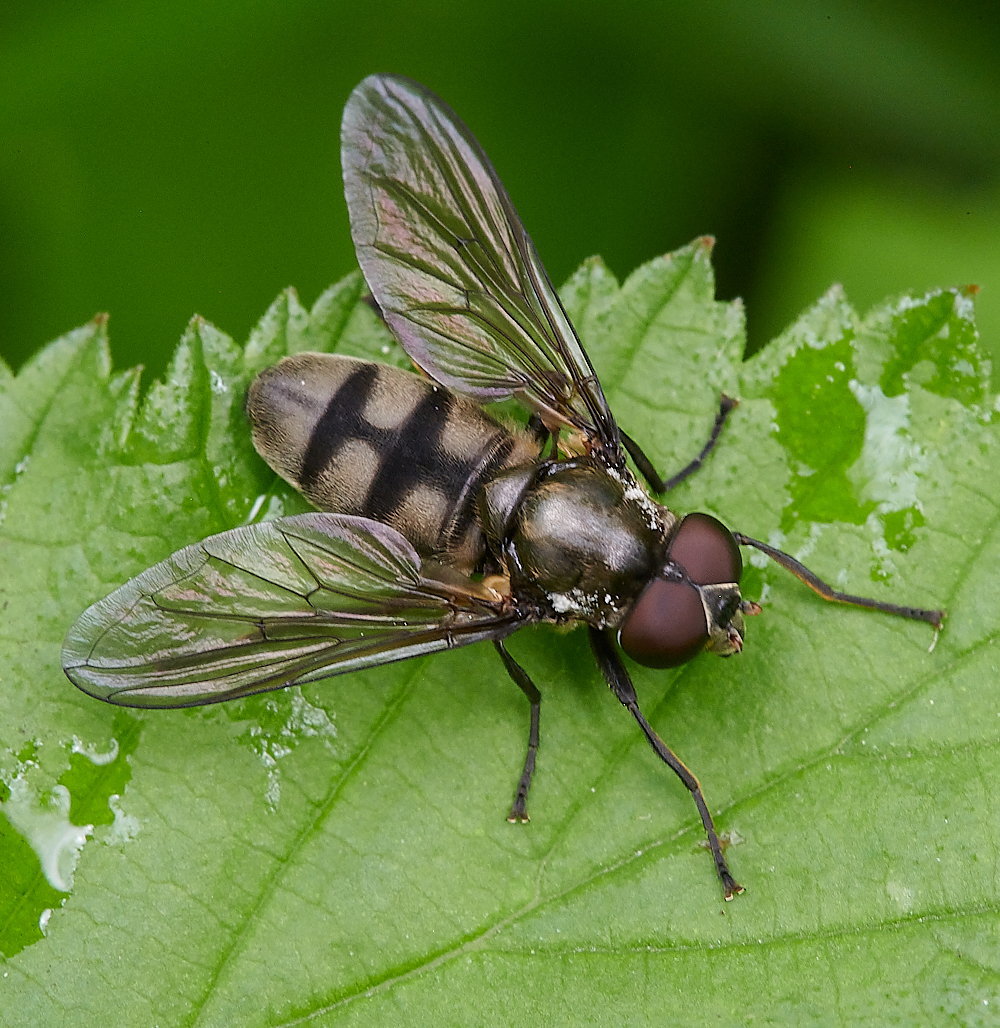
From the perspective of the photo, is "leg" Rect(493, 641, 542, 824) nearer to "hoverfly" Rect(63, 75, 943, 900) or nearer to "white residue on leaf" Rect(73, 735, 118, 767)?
"hoverfly" Rect(63, 75, 943, 900)

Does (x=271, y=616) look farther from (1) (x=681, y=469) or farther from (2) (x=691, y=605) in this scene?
(1) (x=681, y=469)

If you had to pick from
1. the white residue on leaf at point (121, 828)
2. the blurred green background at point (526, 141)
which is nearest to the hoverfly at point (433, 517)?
the white residue on leaf at point (121, 828)

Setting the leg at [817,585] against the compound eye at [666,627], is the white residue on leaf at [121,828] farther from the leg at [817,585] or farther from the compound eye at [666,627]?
the leg at [817,585]

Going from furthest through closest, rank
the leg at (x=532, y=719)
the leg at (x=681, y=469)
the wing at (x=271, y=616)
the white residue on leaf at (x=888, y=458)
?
the leg at (x=681, y=469) < the white residue on leaf at (x=888, y=458) < the leg at (x=532, y=719) < the wing at (x=271, y=616)

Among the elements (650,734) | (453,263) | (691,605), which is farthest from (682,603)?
(453,263)

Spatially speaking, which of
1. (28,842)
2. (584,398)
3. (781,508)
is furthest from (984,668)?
(28,842)

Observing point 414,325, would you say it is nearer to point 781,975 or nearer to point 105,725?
point 105,725

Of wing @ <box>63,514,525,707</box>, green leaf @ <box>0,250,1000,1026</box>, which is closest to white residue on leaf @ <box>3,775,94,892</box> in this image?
green leaf @ <box>0,250,1000,1026</box>
